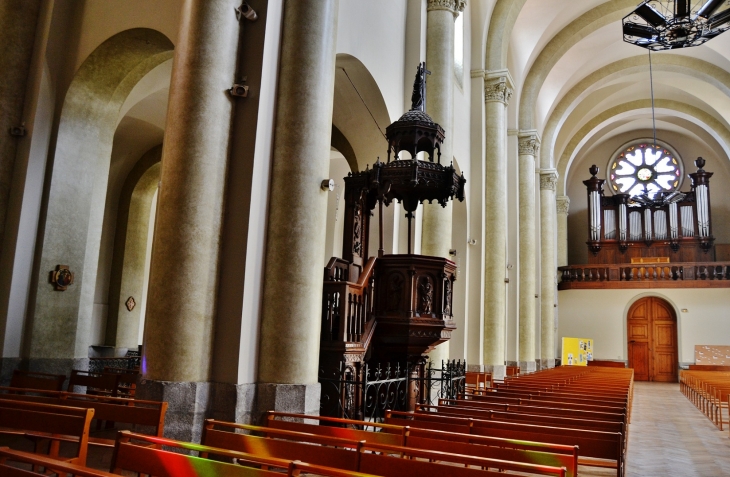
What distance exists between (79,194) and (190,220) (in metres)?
3.08

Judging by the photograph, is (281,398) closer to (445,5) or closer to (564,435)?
(564,435)

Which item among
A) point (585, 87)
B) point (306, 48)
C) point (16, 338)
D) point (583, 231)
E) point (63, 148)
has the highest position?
point (585, 87)

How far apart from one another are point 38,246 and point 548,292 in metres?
20.1

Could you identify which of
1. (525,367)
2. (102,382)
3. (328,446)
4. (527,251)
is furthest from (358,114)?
(525,367)

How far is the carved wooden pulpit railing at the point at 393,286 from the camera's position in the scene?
7.33m

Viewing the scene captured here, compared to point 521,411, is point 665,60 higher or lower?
higher

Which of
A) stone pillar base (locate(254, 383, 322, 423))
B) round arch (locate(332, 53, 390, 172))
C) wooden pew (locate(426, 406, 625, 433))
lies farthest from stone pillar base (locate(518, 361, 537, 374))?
stone pillar base (locate(254, 383, 322, 423))

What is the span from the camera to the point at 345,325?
7207mm

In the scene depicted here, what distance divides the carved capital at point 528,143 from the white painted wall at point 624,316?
8.78m

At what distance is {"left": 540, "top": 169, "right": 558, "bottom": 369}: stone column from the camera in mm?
23531

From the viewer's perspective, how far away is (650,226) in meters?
26.5

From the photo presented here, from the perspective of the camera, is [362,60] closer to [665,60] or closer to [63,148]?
[63,148]

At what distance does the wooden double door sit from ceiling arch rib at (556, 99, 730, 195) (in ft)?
21.1

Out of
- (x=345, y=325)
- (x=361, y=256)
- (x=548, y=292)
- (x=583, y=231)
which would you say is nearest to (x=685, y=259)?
(x=583, y=231)
